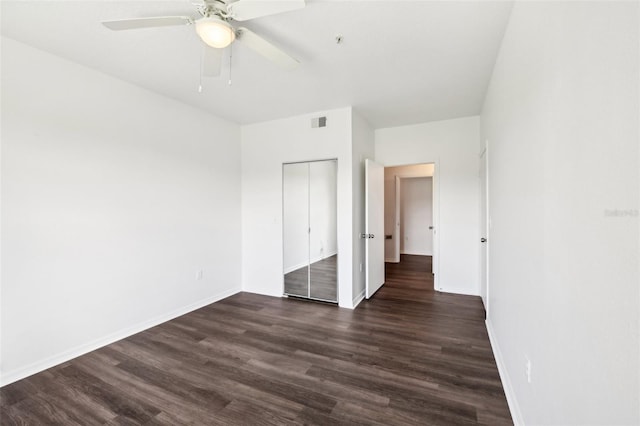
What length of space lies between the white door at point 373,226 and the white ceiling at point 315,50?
102 centimetres

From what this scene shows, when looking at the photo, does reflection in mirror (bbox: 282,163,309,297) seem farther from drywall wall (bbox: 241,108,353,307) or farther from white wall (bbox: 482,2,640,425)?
white wall (bbox: 482,2,640,425)

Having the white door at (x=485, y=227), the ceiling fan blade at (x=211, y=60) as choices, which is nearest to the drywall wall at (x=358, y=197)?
the white door at (x=485, y=227)

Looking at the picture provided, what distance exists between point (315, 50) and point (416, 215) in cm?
625

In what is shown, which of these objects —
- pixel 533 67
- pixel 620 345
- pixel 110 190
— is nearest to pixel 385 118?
pixel 533 67

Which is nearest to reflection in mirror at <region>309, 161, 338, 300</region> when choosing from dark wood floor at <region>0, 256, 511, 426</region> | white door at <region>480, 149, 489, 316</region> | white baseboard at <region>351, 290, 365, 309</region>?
white baseboard at <region>351, 290, 365, 309</region>

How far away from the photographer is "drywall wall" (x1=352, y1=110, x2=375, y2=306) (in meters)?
3.73

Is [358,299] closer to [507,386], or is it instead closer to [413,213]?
[507,386]

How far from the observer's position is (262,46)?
1.92m

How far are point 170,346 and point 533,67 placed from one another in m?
3.54

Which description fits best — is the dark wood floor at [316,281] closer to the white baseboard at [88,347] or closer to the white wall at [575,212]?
the white baseboard at [88,347]

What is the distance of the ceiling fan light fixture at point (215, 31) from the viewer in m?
1.67

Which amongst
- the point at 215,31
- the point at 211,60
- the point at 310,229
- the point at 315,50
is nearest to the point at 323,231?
the point at 310,229

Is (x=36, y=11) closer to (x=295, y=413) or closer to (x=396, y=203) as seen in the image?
(x=295, y=413)

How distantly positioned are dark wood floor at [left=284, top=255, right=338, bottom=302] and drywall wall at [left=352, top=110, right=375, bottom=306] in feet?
0.98
